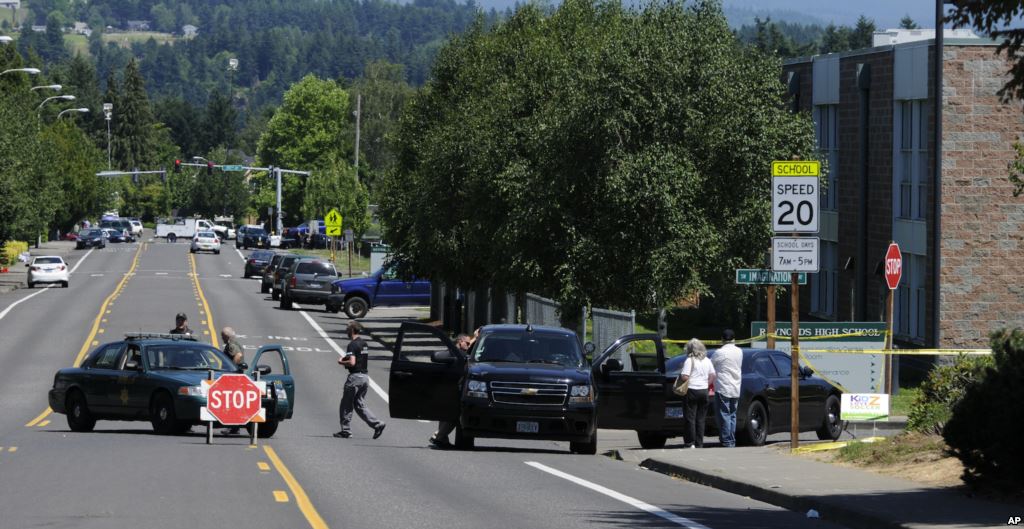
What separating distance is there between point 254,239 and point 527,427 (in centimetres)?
10699

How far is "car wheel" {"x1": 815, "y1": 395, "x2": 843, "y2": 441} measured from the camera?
996 inches

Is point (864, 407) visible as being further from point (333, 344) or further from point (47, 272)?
point (47, 272)

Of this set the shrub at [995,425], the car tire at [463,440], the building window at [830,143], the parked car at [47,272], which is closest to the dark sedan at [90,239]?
the parked car at [47,272]

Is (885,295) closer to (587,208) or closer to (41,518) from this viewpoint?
(587,208)

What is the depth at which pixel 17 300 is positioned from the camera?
213 feet

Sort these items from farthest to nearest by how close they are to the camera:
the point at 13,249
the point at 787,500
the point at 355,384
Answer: the point at 13,249 < the point at 355,384 < the point at 787,500

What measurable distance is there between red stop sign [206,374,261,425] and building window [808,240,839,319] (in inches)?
1008

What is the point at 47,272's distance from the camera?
73.4 metres

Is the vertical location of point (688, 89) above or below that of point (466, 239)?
above

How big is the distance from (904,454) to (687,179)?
605 inches

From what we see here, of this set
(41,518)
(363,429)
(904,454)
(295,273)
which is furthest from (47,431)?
(295,273)

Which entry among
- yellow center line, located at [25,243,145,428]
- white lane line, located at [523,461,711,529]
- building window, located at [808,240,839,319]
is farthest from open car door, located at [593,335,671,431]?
building window, located at [808,240,839,319]

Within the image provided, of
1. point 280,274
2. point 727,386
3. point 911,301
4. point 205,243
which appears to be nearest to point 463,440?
point 727,386

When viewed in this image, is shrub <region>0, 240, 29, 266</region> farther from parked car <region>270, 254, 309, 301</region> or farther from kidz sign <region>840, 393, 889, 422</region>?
kidz sign <region>840, 393, 889, 422</region>
